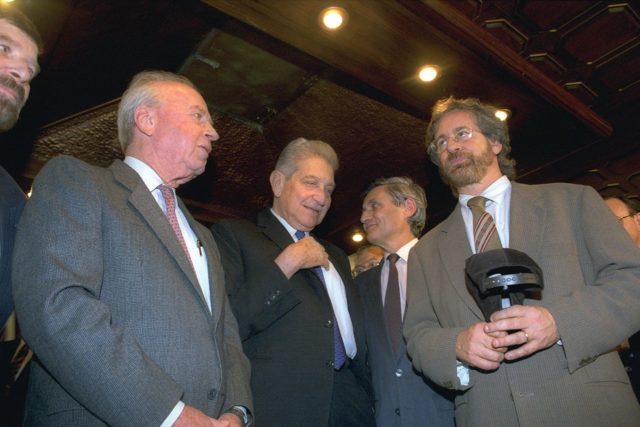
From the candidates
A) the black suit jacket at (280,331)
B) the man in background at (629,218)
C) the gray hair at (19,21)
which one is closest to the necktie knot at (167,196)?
the black suit jacket at (280,331)

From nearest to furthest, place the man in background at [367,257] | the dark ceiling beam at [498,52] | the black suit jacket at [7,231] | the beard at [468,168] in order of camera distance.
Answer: the black suit jacket at [7,231]
the beard at [468,168]
the dark ceiling beam at [498,52]
the man in background at [367,257]

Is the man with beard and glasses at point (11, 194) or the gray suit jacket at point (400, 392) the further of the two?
the gray suit jacket at point (400, 392)

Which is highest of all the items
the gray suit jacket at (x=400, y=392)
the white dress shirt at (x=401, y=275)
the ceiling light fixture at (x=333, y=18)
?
the ceiling light fixture at (x=333, y=18)

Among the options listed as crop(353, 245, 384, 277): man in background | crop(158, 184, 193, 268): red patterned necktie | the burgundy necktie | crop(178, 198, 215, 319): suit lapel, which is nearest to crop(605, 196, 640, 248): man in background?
the burgundy necktie

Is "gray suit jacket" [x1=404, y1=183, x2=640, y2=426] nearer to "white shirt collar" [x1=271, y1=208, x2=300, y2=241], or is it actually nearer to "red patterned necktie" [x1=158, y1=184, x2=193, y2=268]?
"white shirt collar" [x1=271, y1=208, x2=300, y2=241]

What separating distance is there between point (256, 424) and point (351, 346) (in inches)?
26.5

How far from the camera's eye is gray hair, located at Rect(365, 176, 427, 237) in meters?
3.38

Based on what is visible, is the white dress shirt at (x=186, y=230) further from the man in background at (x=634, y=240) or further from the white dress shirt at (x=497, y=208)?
the man in background at (x=634, y=240)

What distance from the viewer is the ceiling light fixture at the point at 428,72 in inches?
127

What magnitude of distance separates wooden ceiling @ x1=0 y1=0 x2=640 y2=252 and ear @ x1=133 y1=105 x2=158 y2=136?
82 cm

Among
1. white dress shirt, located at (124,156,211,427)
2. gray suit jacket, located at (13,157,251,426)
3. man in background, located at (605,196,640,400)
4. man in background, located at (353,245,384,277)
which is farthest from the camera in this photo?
man in background, located at (353,245,384,277)

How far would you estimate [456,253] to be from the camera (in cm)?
211

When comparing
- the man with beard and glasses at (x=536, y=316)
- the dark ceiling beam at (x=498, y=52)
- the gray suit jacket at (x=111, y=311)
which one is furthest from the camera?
the dark ceiling beam at (x=498, y=52)

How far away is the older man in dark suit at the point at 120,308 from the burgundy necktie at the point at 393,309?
94cm
